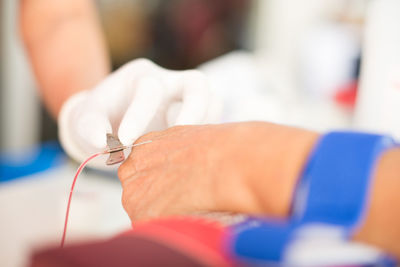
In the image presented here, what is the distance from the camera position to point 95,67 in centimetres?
106

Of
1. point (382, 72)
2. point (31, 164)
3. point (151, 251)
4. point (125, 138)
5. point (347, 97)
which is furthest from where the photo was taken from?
point (347, 97)

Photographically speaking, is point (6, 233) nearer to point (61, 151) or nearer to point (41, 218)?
point (41, 218)

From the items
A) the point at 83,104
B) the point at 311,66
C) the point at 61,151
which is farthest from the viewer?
the point at 311,66

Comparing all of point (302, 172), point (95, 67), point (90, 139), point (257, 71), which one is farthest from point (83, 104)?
point (257, 71)

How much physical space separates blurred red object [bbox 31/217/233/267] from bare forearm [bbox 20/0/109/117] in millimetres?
711

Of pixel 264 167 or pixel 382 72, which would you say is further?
pixel 382 72

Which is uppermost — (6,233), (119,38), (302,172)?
(302,172)

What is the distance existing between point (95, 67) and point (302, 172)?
759 mm

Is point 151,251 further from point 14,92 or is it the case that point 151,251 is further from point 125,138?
point 14,92

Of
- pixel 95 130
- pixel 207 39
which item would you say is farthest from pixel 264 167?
pixel 207 39

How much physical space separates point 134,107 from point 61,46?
1.82 feet

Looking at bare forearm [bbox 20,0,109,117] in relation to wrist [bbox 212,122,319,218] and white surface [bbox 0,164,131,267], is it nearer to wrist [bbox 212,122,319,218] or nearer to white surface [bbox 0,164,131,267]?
white surface [bbox 0,164,131,267]

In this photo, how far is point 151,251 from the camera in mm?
313

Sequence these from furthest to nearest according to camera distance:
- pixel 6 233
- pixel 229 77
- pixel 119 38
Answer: pixel 119 38
pixel 229 77
pixel 6 233
